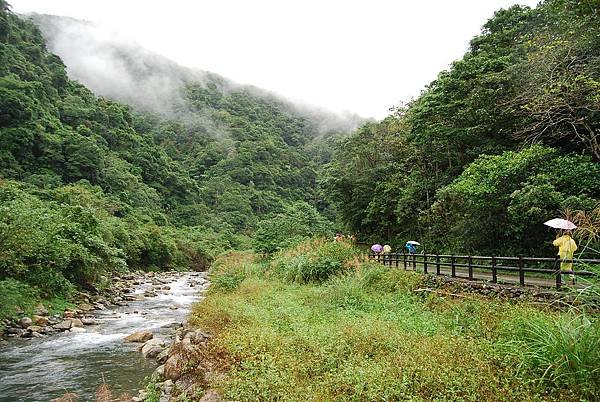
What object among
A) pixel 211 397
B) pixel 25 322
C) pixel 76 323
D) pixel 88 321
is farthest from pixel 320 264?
pixel 211 397

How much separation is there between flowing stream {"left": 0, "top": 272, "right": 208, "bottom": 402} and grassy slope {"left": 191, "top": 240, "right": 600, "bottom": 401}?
91.2 inches

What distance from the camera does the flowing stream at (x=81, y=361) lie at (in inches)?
367

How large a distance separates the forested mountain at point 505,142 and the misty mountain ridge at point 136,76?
86771 millimetres

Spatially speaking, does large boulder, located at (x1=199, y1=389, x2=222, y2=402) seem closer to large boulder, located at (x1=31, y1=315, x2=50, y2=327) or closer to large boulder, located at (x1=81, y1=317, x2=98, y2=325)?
large boulder, located at (x1=31, y1=315, x2=50, y2=327)

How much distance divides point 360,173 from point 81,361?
26149 millimetres

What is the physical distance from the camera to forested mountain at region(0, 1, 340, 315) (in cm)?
1906

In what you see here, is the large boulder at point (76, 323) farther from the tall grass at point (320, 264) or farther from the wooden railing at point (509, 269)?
the wooden railing at point (509, 269)

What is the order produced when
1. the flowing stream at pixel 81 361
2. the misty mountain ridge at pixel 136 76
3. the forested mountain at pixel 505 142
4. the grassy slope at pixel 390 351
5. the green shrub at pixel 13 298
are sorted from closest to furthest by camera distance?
the grassy slope at pixel 390 351 < the flowing stream at pixel 81 361 < the green shrub at pixel 13 298 < the forested mountain at pixel 505 142 < the misty mountain ridge at pixel 136 76

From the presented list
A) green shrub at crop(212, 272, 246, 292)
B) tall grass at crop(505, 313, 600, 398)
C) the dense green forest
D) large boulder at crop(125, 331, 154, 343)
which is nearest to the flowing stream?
large boulder at crop(125, 331, 154, 343)

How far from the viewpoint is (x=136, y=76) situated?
146m

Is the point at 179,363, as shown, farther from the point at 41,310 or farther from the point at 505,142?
the point at 505,142

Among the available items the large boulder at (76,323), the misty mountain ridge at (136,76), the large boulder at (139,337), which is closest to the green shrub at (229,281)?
the large boulder at (139,337)

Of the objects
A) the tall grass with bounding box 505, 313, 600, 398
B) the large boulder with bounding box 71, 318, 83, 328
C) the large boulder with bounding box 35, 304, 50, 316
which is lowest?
the large boulder with bounding box 71, 318, 83, 328

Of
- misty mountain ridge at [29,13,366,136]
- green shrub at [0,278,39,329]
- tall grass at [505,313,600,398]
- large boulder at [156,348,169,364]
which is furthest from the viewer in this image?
misty mountain ridge at [29,13,366,136]
